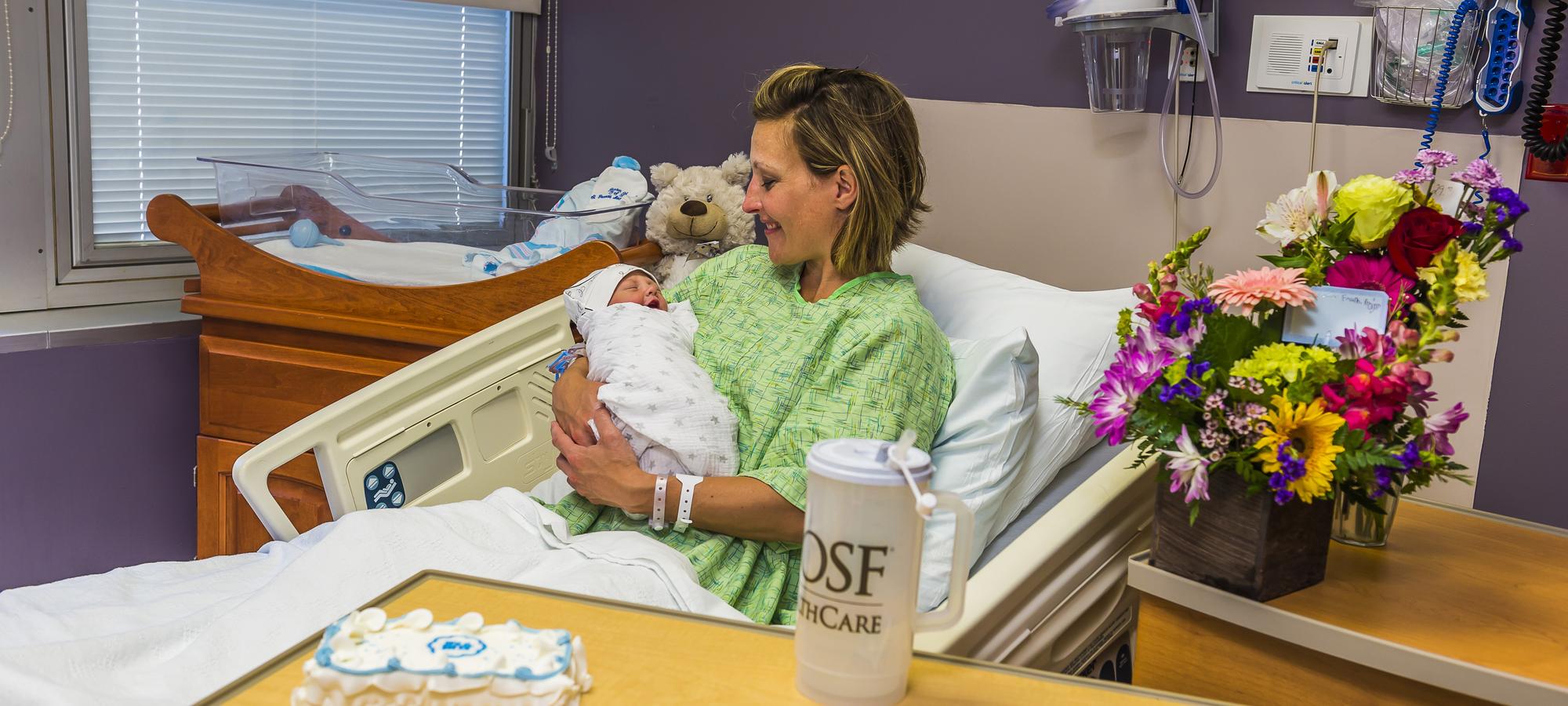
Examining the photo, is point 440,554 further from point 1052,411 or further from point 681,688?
point 1052,411

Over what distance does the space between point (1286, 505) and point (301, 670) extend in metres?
0.96

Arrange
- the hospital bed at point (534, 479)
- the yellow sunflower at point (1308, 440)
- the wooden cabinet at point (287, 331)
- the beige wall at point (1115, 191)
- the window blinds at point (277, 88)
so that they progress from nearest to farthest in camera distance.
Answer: the yellow sunflower at point (1308, 440) → the hospital bed at point (534, 479) → the beige wall at point (1115, 191) → the wooden cabinet at point (287, 331) → the window blinds at point (277, 88)

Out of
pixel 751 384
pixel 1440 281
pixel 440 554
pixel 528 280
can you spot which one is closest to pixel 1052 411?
pixel 751 384

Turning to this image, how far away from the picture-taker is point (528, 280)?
2312 mm

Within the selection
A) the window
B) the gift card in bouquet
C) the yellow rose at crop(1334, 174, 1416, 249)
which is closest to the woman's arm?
the gift card in bouquet

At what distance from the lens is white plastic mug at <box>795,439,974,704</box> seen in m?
0.82

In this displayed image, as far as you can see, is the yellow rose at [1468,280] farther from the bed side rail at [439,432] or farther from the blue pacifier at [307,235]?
the blue pacifier at [307,235]

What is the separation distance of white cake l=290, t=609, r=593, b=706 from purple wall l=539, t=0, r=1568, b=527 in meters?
1.65

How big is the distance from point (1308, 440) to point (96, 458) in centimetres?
254

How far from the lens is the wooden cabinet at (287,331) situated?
2.35m

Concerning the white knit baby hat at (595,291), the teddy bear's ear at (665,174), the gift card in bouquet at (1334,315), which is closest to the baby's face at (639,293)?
the white knit baby hat at (595,291)

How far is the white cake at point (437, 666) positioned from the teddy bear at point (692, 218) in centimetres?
167

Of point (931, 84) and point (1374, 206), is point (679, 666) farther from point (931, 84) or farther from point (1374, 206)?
point (931, 84)

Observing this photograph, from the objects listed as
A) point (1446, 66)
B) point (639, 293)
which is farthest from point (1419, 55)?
point (639, 293)
